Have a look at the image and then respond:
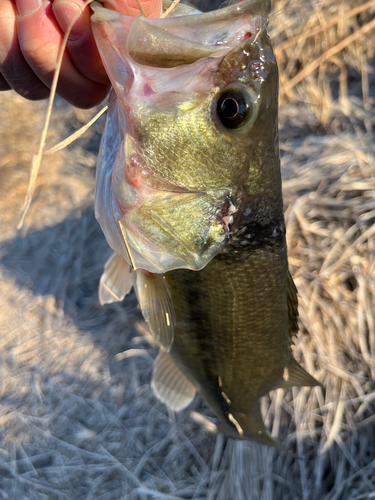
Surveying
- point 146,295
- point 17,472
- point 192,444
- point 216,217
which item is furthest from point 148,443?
point 216,217

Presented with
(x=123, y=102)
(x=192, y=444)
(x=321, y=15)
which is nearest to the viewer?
(x=123, y=102)

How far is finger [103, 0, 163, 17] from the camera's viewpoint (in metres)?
0.87

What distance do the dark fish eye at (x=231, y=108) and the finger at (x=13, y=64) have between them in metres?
0.52

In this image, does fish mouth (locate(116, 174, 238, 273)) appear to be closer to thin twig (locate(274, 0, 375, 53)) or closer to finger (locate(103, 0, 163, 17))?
finger (locate(103, 0, 163, 17))

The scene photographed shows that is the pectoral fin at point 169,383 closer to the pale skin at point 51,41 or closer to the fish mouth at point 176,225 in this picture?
the fish mouth at point 176,225

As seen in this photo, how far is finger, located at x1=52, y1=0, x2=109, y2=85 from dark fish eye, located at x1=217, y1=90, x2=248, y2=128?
0.32m

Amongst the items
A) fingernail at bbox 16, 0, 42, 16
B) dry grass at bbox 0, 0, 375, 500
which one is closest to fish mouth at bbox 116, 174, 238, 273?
fingernail at bbox 16, 0, 42, 16

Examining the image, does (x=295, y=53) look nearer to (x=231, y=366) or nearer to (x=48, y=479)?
(x=231, y=366)

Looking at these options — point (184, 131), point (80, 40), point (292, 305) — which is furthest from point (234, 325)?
point (80, 40)

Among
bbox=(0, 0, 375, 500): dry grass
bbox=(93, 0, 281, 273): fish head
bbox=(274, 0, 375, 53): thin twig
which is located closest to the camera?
bbox=(93, 0, 281, 273): fish head

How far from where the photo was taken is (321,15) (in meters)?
2.71

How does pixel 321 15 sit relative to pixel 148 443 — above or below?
above

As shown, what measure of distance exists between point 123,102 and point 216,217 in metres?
0.35

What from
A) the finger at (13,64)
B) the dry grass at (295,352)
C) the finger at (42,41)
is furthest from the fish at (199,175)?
the dry grass at (295,352)
